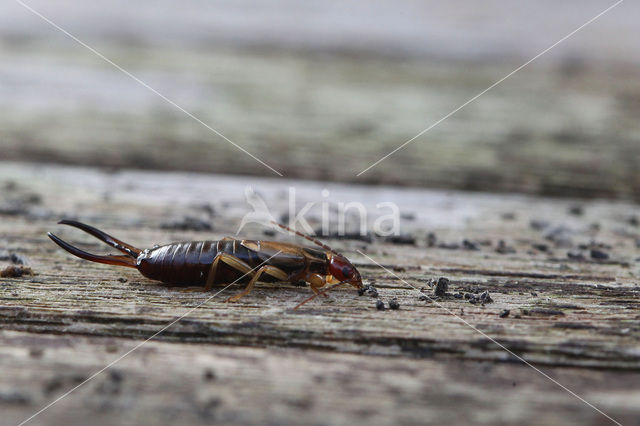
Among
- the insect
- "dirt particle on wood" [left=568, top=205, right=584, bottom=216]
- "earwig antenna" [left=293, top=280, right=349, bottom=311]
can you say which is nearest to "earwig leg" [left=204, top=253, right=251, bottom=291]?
the insect

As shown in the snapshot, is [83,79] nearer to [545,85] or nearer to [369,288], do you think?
[369,288]

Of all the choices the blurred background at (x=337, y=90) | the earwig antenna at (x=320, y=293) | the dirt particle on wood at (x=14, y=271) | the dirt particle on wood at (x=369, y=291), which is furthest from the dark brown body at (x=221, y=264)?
the blurred background at (x=337, y=90)

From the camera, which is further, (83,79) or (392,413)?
(83,79)

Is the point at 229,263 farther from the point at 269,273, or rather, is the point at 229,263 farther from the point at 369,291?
the point at 369,291

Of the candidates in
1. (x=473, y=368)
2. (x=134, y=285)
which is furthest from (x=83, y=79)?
(x=473, y=368)

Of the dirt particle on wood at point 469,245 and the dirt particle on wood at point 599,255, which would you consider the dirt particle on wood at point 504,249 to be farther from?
the dirt particle on wood at point 599,255

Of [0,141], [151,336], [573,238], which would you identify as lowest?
[151,336]

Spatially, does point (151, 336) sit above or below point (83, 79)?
below

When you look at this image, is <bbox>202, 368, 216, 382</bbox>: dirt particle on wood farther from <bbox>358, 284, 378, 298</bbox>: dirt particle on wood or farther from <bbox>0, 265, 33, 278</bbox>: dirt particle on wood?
<bbox>0, 265, 33, 278</bbox>: dirt particle on wood
